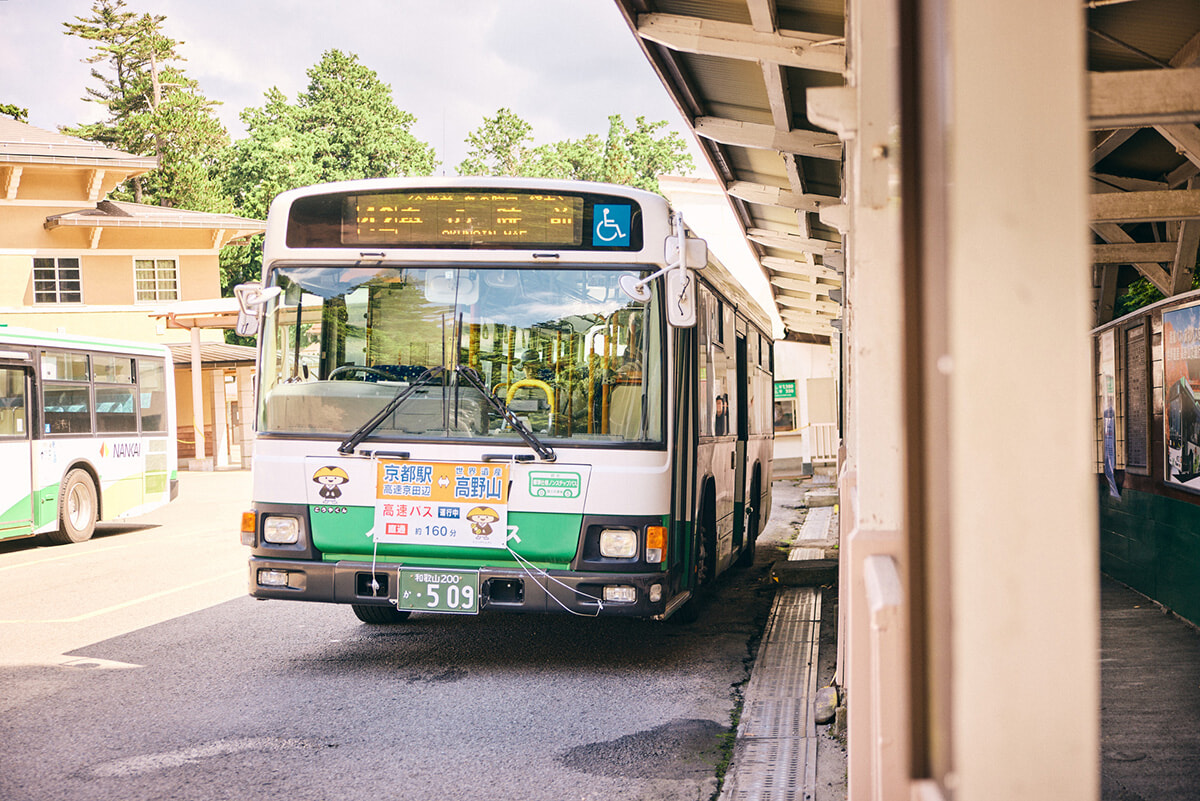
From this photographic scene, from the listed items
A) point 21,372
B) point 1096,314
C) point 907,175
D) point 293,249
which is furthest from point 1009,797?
point 21,372

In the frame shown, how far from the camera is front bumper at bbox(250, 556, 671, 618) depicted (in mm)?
6250

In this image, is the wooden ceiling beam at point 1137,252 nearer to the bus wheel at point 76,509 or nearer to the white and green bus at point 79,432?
the white and green bus at point 79,432

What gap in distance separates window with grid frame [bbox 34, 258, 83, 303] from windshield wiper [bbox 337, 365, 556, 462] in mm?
29568

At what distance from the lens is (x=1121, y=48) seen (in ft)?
23.5

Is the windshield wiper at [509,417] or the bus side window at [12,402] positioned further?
the bus side window at [12,402]

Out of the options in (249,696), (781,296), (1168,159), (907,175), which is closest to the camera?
(907,175)

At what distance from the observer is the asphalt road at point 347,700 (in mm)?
4773

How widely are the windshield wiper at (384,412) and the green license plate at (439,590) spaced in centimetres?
82

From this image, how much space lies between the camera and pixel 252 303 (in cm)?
673

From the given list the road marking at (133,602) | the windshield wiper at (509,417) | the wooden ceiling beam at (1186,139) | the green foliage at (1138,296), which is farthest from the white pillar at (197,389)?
the wooden ceiling beam at (1186,139)

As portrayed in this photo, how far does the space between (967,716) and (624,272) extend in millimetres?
5043

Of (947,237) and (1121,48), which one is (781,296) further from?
(947,237)

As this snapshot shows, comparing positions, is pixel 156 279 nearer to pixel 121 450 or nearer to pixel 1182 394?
pixel 121 450

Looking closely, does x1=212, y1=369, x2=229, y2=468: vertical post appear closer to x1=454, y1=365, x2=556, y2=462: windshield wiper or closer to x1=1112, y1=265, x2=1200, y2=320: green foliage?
x1=1112, y1=265, x2=1200, y2=320: green foliage
